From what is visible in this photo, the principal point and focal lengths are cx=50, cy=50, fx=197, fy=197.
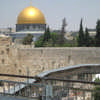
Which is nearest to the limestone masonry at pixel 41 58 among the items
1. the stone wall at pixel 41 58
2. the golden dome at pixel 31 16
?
the stone wall at pixel 41 58

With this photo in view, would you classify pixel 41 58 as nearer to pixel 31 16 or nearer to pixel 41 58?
pixel 41 58

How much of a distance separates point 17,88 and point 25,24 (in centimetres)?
2308

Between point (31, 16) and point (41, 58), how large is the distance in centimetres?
1439

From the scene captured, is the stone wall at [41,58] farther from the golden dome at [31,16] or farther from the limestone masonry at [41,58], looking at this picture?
the golden dome at [31,16]

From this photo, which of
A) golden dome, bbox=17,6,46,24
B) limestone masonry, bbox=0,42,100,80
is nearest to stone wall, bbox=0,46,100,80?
limestone masonry, bbox=0,42,100,80

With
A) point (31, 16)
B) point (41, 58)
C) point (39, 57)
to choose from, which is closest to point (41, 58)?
point (41, 58)

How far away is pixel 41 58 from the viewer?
11867mm

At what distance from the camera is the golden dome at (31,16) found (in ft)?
82.8

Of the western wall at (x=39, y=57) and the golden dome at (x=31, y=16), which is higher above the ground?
the golden dome at (x=31, y=16)

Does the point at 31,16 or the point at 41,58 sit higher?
the point at 31,16

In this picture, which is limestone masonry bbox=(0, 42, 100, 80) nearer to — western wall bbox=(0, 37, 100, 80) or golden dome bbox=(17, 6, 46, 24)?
western wall bbox=(0, 37, 100, 80)

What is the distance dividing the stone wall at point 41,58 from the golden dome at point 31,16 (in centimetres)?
1383

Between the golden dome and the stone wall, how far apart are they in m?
13.8

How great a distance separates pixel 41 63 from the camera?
39.1ft
